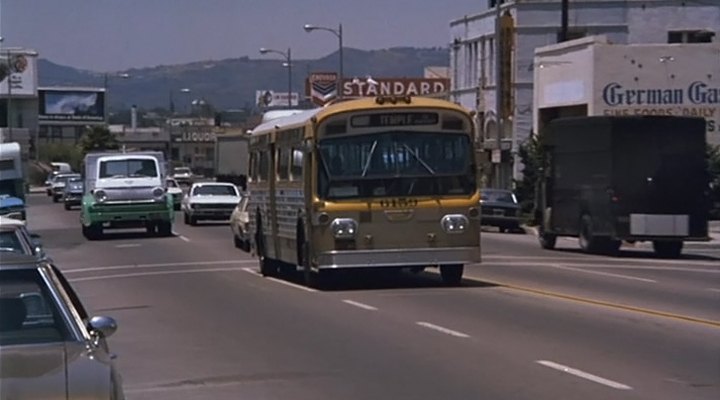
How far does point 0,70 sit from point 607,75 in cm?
2606

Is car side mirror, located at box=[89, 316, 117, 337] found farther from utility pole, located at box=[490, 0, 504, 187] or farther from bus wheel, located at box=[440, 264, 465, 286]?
utility pole, located at box=[490, 0, 504, 187]

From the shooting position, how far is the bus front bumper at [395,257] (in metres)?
23.0

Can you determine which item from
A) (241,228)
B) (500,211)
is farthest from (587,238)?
(500,211)

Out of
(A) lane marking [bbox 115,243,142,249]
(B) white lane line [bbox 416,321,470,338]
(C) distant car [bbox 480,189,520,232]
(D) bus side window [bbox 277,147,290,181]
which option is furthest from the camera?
(C) distant car [bbox 480,189,520,232]

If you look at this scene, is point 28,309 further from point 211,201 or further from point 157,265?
point 211,201

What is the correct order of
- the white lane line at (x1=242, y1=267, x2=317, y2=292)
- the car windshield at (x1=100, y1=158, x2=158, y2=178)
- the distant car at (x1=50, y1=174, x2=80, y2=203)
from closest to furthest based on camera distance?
the white lane line at (x1=242, y1=267, x2=317, y2=292) → the car windshield at (x1=100, y1=158, x2=158, y2=178) → the distant car at (x1=50, y1=174, x2=80, y2=203)

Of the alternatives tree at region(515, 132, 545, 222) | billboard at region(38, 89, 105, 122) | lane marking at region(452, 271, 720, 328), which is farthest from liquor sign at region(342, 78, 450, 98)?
lane marking at region(452, 271, 720, 328)

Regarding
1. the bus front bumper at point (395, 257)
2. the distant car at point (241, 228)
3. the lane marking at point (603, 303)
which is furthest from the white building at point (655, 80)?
the bus front bumper at point (395, 257)

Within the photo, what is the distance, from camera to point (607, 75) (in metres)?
56.4

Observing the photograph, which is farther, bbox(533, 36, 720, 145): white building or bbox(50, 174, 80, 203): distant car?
bbox(50, 174, 80, 203): distant car

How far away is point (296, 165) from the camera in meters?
25.0

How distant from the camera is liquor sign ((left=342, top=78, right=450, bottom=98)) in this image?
4294 inches

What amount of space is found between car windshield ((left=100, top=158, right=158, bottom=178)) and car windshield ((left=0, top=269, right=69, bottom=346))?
33222mm

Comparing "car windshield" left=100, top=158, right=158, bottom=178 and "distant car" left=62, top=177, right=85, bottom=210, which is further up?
"car windshield" left=100, top=158, right=158, bottom=178
